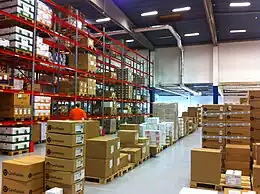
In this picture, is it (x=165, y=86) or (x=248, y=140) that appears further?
(x=165, y=86)

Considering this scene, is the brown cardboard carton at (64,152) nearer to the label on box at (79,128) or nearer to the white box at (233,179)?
the label on box at (79,128)

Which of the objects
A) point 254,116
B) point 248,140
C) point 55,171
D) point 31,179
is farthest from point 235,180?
point 31,179

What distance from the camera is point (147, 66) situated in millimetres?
20328

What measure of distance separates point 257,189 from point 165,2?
33.0 feet

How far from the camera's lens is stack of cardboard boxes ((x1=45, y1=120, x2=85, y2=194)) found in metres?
3.70

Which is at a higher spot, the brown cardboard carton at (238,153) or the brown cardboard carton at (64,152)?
the brown cardboard carton at (64,152)

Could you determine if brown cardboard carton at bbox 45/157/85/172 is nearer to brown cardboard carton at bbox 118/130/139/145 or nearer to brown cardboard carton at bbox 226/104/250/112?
brown cardboard carton at bbox 118/130/139/145

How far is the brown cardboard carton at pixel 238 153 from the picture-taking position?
541cm

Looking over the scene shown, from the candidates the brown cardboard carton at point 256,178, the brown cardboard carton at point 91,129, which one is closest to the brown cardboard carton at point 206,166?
the brown cardboard carton at point 256,178

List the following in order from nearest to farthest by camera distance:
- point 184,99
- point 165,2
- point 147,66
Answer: point 165,2 < point 147,66 < point 184,99

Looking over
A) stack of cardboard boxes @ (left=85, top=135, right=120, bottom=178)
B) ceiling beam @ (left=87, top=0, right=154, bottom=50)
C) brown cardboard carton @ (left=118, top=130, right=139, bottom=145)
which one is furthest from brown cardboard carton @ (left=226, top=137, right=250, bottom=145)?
ceiling beam @ (left=87, top=0, right=154, bottom=50)

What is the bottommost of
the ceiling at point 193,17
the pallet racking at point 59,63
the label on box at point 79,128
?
the label on box at point 79,128

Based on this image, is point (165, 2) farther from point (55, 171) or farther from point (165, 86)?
point (55, 171)

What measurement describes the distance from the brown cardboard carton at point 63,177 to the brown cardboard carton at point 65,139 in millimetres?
401
